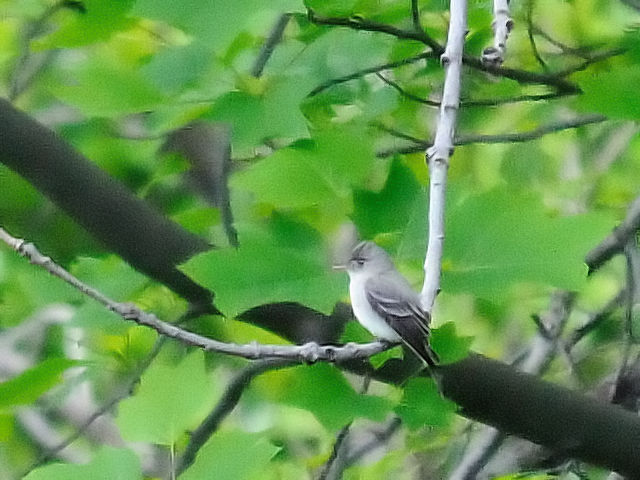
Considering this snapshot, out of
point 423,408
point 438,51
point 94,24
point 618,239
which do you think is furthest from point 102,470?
point 618,239

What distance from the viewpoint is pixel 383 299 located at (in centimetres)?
81

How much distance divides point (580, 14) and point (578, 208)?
0.35m

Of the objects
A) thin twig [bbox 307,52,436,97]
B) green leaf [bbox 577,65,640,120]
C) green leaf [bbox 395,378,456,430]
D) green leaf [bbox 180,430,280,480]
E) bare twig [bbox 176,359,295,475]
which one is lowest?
bare twig [bbox 176,359,295,475]

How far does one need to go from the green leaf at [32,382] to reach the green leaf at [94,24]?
26 cm

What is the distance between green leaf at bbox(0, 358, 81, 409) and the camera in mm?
659

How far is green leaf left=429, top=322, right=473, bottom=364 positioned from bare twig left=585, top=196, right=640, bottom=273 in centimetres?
54

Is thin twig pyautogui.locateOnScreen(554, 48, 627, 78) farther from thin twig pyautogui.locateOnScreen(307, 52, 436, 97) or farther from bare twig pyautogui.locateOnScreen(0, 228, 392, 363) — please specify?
bare twig pyautogui.locateOnScreen(0, 228, 392, 363)

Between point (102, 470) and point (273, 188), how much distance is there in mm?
251

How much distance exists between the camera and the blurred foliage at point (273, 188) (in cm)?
60

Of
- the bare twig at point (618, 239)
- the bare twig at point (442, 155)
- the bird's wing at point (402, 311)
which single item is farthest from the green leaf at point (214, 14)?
the bare twig at point (618, 239)

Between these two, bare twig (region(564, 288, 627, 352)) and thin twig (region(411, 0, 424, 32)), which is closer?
thin twig (region(411, 0, 424, 32))

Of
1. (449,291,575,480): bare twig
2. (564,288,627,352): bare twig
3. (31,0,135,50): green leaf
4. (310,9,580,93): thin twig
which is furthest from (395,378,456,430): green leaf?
(564,288,627,352): bare twig

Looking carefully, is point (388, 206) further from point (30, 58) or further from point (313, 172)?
point (30, 58)

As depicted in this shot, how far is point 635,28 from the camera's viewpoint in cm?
86
